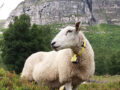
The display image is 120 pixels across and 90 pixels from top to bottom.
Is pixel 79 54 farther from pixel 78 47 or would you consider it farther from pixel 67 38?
pixel 67 38

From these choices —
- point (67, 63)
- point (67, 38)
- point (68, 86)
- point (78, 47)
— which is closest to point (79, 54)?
point (78, 47)

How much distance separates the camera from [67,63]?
6.90 metres

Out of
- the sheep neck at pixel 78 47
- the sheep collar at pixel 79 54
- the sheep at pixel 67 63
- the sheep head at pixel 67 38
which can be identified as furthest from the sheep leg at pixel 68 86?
the sheep head at pixel 67 38

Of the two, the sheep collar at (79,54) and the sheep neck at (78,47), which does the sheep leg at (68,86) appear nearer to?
the sheep collar at (79,54)

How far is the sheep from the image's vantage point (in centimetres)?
603

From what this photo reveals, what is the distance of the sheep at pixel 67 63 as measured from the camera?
237 inches

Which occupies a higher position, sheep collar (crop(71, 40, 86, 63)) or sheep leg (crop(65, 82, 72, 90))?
sheep collar (crop(71, 40, 86, 63))

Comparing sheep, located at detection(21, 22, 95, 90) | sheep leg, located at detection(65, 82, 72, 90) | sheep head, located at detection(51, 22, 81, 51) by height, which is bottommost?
sheep leg, located at detection(65, 82, 72, 90)

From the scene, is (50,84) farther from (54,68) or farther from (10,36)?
(10,36)

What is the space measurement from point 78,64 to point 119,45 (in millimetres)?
150954

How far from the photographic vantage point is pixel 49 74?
7.82 meters

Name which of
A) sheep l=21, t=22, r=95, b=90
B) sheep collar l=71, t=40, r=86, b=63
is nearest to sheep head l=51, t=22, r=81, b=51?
sheep l=21, t=22, r=95, b=90

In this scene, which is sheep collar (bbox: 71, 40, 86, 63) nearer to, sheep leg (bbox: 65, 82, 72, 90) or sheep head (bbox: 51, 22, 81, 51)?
sheep head (bbox: 51, 22, 81, 51)

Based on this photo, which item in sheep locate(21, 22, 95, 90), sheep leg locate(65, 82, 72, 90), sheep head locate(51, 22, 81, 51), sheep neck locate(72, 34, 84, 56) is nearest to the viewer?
sheep head locate(51, 22, 81, 51)
